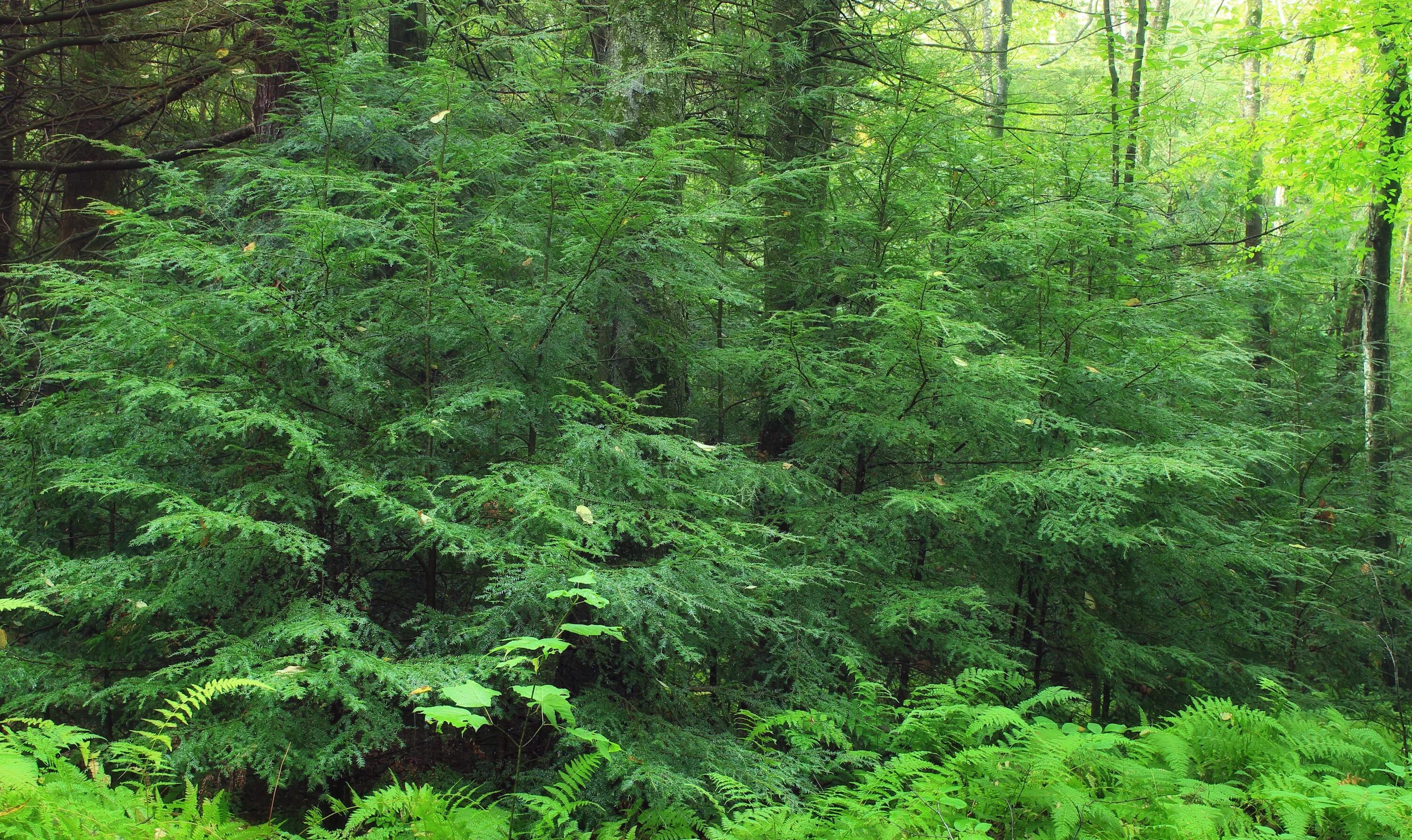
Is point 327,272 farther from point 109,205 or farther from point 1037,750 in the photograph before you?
point 1037,750

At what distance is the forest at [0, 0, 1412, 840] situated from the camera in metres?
3.07

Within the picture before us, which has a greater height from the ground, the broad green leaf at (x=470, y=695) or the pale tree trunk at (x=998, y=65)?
the pale tree trunk at (x=998, y=65)

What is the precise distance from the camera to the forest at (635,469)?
121 inches

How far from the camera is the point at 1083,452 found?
449 centimetres

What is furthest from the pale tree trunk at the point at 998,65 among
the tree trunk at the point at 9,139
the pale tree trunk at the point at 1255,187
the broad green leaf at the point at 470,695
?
the tree trunk at the point at 9,139

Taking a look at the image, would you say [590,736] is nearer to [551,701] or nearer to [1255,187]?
[551,701]

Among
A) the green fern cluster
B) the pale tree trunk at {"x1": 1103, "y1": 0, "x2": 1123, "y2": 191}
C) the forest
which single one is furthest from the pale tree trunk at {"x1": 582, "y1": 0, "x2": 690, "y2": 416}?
the pale tree trunk at {"x1": 1103, "y1": 0, "x2": 1123, "y2": 191}

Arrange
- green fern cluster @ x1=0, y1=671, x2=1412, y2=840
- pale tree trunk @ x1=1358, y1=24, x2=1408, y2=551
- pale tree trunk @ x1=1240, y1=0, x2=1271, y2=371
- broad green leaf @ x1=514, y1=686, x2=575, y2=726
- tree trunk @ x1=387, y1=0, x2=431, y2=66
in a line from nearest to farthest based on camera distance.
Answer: broad green leaf @ x1=514, y1=686, x2=575, y2=726 → green fern cluster @ x1=0, y1=671, x2=1412, y2=840 → tree trunk @ x1=387, y1=0, x2=431, y2=66 → pale tree trunk @ x1=1358, y1=24, x2=1408, y2=551 → pale tree trunk @ x1=1240, y1=0, x2=1271, y2=371

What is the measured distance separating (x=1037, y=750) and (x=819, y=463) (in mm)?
2250

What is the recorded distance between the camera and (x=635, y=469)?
3.65 metres

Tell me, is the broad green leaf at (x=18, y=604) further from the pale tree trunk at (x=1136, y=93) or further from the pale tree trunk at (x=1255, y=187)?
the pale tree trunk at (x=1136, y=93)

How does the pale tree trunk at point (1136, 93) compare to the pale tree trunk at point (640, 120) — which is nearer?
the pale tree trunk at point (640, 120)

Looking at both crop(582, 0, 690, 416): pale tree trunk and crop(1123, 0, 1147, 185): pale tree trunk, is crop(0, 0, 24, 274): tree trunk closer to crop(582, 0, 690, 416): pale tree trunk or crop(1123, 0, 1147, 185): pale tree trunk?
crop(582, 0, 690, 416): pale tree trunk

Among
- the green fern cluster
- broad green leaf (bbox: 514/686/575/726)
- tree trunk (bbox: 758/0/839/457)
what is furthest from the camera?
tree trunk (bbox: 758/0/839/457)
